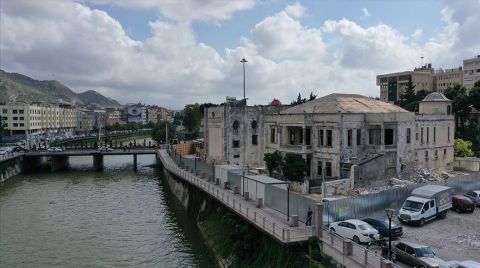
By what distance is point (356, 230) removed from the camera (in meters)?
23.8

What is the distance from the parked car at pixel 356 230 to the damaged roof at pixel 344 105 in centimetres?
2206

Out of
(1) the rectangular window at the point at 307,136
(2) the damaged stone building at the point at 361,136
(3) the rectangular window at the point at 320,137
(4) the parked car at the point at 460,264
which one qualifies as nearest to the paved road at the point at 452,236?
(4) the parked car at the point at 460,264

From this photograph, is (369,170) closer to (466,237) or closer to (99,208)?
(466,237)

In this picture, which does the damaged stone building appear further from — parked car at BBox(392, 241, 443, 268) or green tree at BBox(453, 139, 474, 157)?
parked car at BBox(392, 241, 443, 268)

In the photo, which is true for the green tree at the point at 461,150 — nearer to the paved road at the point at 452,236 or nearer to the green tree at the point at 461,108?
the green tree at the point at 461,108

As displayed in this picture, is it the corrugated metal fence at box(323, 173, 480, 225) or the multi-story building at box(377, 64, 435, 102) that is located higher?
the multi-story building at box(377, 64, 435, 102)

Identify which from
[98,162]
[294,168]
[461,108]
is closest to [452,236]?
[294,168]

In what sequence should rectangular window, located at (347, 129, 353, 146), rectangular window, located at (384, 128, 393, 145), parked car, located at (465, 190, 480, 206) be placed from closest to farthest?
parked car, located at (465, 190, 480, 206) → rectangular window, located at (347, 129, 353, 146) → rectangular window, located at (384, 128, 393, 145)

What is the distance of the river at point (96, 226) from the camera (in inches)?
1299

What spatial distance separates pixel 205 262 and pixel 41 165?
229 ft

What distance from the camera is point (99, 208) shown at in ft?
164

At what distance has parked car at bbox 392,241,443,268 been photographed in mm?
19953

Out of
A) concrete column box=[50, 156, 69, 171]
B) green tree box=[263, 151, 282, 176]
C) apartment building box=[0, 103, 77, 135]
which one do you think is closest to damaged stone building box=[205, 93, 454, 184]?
green tree box=[263, 151, 282, 176]

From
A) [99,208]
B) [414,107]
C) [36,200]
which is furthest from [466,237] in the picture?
[414,107]
